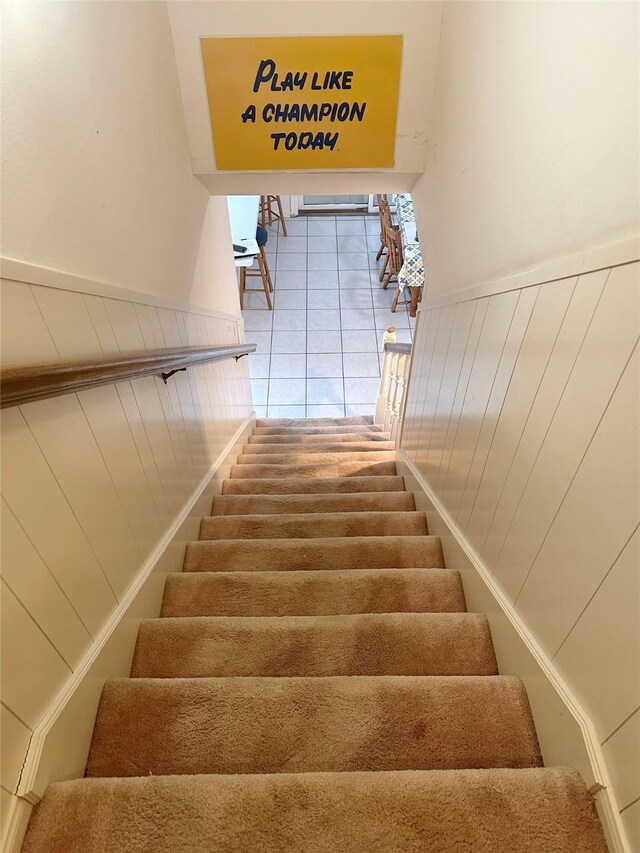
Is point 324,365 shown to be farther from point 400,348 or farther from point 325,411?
point 400,348

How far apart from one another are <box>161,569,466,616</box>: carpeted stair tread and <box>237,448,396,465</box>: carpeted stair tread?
1322 millimetres

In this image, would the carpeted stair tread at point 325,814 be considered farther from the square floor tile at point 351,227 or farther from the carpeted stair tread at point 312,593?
the square floor tile at point 351,227

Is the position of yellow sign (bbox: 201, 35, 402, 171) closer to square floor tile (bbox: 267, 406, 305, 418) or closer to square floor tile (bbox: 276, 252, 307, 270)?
square floor tile (bbox: 267, 406, 305, 418)

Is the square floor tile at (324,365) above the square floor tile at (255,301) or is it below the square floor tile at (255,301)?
below

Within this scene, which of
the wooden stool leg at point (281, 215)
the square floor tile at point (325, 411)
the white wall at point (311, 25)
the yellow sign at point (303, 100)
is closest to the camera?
the white wall at point (311, 25)

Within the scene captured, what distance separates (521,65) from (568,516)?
1.14 m

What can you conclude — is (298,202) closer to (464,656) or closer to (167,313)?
(167,313)

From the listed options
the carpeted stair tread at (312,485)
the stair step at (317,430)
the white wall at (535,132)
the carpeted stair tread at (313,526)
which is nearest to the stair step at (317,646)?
the carpeted stair tread at (313,526)

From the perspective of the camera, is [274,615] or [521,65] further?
[274,615]

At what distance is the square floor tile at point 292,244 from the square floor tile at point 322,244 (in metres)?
0.10

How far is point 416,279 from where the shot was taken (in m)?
4.82

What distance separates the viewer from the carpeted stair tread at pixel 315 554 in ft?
5.64

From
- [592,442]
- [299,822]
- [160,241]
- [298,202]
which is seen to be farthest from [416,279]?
[299,822]

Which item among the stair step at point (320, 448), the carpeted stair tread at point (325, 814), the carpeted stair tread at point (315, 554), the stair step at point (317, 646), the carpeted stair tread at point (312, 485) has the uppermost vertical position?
the carpeted stair tread at point (325, 814)
